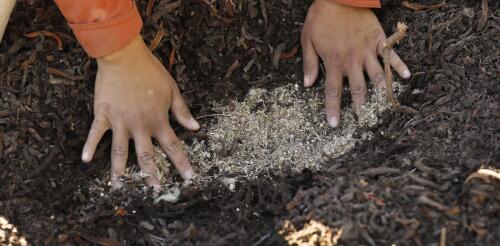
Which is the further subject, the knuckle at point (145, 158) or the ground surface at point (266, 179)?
the knuckle at point (145, 158)

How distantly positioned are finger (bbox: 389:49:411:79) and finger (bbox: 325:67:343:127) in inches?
6.0

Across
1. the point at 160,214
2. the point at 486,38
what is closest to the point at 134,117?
the point at 160,214

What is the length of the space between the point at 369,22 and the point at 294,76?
269 mm

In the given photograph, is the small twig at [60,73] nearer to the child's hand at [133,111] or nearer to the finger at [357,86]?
the child's hand at [133,111]

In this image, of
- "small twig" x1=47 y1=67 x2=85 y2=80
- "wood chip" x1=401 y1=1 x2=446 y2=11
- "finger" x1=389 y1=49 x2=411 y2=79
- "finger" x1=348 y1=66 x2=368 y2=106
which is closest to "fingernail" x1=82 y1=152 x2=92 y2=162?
"small twig" x1=47 y1=67 x2=85 y2=80

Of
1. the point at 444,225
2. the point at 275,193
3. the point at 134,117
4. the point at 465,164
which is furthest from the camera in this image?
the point at 134,117

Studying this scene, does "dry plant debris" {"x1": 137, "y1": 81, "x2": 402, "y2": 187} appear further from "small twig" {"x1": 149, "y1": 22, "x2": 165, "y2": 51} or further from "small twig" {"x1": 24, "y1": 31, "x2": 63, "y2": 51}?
"small twig" {"x1": 24, "y1": 31, "x2": 63, "y2": 51}

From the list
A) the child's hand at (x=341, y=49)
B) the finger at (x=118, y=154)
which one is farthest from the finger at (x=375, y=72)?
the finger at (x=118, y=154)

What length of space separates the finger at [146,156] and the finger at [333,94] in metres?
0.51

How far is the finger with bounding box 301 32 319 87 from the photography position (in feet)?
6.67

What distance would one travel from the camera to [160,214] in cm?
170

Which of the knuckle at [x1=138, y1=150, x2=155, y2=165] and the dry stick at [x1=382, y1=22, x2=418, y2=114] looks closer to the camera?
the dry stick at [x1=382, y1=22, x2=418, y2=114]

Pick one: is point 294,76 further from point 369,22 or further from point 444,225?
point 444,225

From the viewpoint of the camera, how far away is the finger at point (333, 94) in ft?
6.41
